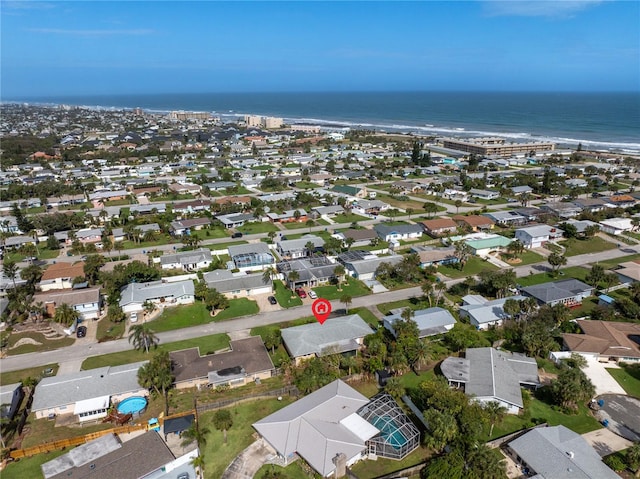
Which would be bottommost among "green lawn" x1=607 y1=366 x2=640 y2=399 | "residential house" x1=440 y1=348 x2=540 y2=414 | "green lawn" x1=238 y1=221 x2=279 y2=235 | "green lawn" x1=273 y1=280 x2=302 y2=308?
"green lawn" x1=238 y1=221 x2=279 y2=235

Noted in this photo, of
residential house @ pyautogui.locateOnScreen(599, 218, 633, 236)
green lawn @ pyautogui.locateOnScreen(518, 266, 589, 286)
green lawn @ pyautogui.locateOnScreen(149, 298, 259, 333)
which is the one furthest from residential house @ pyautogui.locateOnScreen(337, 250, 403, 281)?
residential house @ pyautogui.locateOnScreen(599, 218, 633, 236)

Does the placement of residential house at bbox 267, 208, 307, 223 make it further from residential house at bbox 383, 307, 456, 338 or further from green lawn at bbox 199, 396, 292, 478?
green lawn at bbox 199, 396, 292, 478

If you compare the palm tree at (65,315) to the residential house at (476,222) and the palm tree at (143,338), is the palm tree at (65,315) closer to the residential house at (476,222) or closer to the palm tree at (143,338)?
the palm tree at (143,338)

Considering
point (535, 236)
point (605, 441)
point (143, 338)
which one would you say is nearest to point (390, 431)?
point (605, 441)

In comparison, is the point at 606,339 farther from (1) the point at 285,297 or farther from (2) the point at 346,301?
(1) the point at 285,297


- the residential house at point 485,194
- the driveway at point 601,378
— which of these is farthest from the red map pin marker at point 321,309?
the residential house at point 485,194

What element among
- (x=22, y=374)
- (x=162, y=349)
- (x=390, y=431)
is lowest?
(x=22, y=374)
